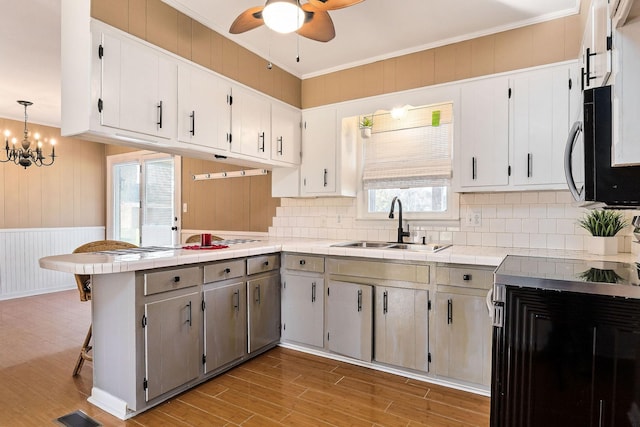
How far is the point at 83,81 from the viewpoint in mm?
2082

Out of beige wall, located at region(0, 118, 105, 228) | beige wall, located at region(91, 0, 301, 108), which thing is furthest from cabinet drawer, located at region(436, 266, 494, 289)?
beige wall, located at region(0, 118, 105, 228)

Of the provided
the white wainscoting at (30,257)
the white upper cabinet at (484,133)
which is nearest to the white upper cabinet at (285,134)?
the white upper cabinet at (484,133)

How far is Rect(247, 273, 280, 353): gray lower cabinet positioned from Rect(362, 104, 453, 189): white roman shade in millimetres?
1365

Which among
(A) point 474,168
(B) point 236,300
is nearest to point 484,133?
(A) point 474,168

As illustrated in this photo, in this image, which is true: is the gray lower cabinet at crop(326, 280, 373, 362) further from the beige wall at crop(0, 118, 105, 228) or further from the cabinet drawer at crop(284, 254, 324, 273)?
the beige wall at crop(0, 118, 105, 228)

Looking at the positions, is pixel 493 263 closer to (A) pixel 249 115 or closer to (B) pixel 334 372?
(B) pixel 334 372

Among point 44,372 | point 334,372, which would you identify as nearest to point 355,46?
point 334,372

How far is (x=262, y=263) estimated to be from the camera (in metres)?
2.97

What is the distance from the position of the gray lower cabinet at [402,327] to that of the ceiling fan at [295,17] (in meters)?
1.80

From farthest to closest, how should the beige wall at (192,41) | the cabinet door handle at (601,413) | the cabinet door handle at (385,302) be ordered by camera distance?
the cabinet door handle at (385,302)
the beige wall at (192,41)
the cabinet door handle at (601,413)

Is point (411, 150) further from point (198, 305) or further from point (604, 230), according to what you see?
point (198, 305)

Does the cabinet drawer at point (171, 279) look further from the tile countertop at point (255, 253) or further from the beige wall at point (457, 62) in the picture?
the beige wall at point (457, 62)

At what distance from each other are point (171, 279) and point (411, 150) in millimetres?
2320

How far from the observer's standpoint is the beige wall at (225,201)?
13.6ft
